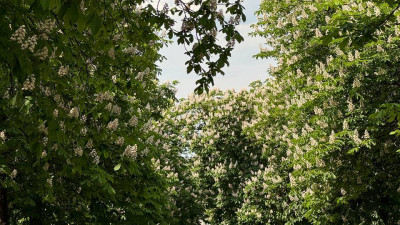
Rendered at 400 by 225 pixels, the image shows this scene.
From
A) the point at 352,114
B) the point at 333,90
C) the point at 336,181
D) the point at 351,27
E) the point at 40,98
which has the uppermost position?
the point at 333,90

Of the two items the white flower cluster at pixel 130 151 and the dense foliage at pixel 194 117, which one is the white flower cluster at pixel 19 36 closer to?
the dense foliage at pixel 194 117

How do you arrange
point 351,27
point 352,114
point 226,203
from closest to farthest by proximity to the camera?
point 351,27 → point 352,114 → point 226,203

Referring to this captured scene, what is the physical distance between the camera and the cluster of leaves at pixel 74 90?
3940 mm

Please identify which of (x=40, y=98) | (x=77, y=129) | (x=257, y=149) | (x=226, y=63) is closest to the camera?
(x=40, y=98)

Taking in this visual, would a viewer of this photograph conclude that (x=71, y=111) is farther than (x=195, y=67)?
No

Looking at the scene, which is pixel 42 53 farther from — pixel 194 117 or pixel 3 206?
pixel 194 117

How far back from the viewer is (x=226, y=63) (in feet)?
20.4

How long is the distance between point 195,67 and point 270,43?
1367 centimetres

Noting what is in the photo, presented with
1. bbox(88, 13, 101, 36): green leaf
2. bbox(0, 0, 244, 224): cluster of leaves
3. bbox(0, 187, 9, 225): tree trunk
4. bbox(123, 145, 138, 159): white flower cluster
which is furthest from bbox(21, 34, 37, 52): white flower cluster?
bbox(0, 187, 9, 225): tree trunk

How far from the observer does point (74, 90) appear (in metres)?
5.27

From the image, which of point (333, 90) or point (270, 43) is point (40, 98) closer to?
point (333, 90)

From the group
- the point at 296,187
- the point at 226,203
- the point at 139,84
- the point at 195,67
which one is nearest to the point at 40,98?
the point at 195,67

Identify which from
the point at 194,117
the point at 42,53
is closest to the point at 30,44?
the point at 42,53

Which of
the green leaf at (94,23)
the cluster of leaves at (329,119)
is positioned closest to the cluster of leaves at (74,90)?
the green leaf at (94,23)
